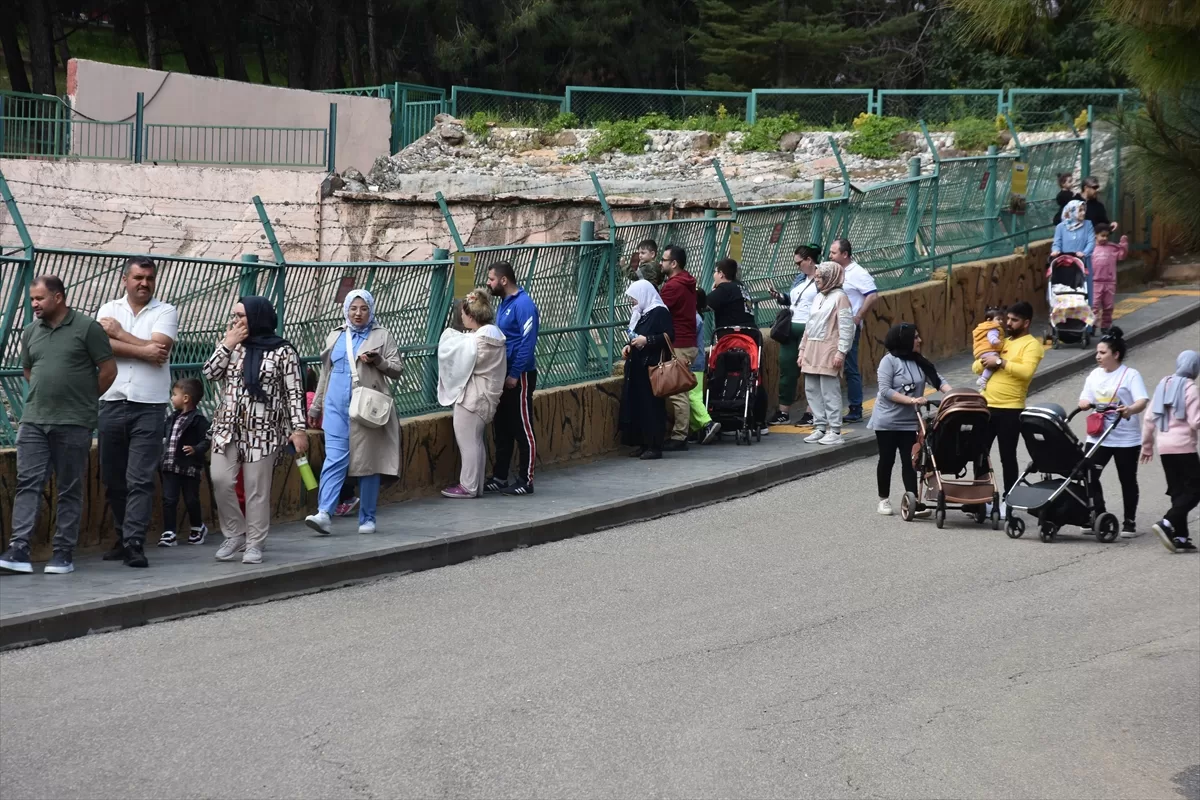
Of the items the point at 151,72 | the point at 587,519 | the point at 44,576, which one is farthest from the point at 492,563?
the point at 151,72

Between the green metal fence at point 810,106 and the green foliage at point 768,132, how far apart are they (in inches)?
21.9

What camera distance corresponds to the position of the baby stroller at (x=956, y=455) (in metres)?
11.9

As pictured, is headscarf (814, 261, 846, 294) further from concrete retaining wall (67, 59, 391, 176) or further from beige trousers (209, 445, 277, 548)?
concrete retaining wall (67, 59, 391, 176)

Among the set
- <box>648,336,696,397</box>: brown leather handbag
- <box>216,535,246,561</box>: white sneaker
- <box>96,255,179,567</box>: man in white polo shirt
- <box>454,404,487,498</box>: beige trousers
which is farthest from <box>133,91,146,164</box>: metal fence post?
<box>216,535,246,561</box>: white sneaker

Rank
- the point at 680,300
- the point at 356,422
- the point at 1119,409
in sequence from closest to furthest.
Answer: the point at 356,422 < the point at 1119,409 < the point at 680,300

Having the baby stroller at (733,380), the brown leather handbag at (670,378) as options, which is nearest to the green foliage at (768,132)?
the baby stroller at (733,380)

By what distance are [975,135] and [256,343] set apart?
19866mm

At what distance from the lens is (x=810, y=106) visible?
103 feet

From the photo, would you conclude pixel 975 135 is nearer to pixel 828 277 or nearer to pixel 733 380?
pixel 733 380

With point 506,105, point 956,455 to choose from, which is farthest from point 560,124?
point 956,455

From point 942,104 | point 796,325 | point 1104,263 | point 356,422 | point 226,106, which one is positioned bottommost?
point 356,422

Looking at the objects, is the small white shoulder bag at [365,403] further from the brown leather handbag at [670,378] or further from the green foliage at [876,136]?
the green foliage at [876,136]

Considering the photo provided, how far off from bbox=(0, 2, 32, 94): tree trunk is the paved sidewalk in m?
37.8

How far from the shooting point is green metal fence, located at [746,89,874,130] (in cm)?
3088
